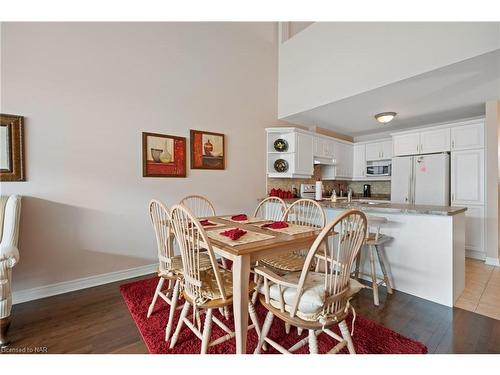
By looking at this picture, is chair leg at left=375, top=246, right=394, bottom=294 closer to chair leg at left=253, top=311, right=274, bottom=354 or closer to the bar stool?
the bar stool

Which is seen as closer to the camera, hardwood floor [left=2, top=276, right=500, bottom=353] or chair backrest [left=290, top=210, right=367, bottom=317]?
chair backrest [left=290, top=210, right=367, bottom=317]

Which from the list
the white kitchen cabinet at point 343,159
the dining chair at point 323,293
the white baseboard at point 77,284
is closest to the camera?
the dining chair at point 323,293

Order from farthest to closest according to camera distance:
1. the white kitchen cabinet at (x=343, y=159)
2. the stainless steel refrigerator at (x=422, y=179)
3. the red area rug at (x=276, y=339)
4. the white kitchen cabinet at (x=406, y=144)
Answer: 1. the white kitchen cabinet at (x=343, y=159)
2. the white kitchen cabinet at (x=406, y=144)
3. the stainless steel refrigerator at (x=422, y=179)
4. the red area rug at (x=276, y=339)

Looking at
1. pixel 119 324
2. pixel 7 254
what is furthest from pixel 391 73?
pixel 7 254

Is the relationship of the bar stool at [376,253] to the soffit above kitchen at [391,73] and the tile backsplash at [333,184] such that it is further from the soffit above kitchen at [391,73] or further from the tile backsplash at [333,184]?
the tile backsplash at [333,184]

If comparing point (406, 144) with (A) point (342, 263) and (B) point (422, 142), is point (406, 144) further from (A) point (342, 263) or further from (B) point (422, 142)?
(A) point (342, 263)

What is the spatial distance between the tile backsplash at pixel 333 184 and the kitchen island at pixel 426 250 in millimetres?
1886

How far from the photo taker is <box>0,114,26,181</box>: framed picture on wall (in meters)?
2.10

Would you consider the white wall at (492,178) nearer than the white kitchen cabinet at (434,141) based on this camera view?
Yes

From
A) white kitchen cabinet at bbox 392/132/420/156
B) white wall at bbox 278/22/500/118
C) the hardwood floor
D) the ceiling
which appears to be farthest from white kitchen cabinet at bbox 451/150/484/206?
the hardwood floor

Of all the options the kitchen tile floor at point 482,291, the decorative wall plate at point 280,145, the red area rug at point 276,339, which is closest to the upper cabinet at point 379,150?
the decorative wall plate at point 280,145

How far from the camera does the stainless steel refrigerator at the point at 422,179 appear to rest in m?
3.74

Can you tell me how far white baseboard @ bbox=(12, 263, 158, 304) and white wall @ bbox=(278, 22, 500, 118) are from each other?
3.24 m
